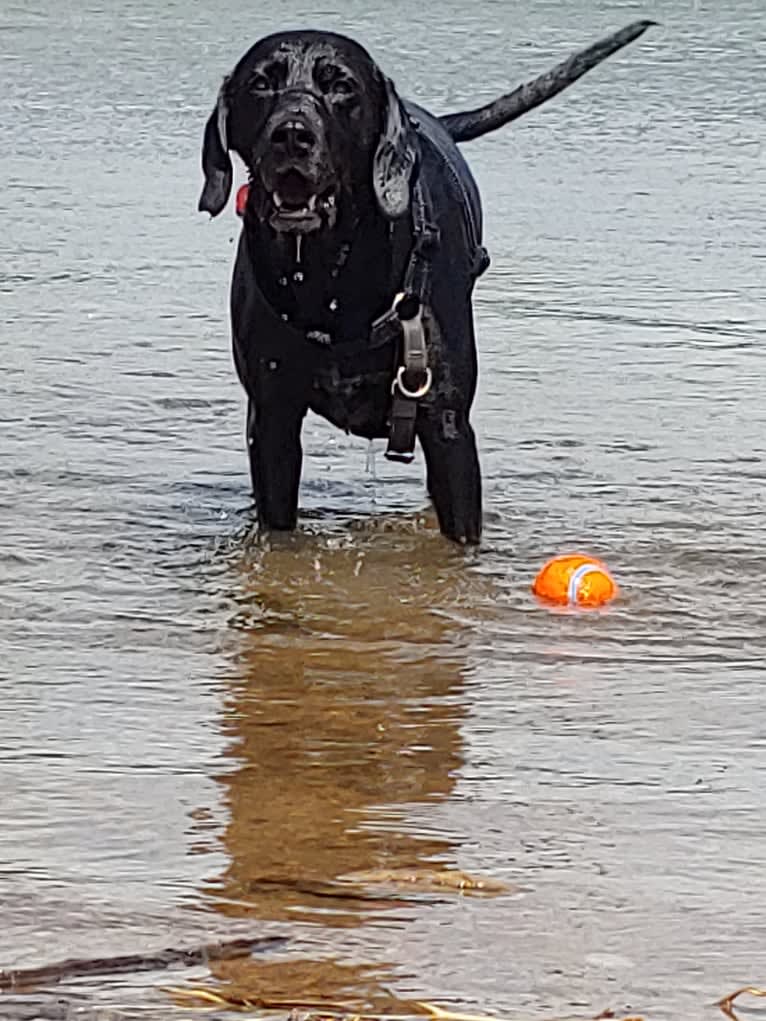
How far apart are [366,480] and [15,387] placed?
50.0 inches

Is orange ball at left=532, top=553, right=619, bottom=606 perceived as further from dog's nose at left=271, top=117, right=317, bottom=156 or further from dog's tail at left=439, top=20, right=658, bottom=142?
dog's tail at left=439, top=20, right=658, bottom=142

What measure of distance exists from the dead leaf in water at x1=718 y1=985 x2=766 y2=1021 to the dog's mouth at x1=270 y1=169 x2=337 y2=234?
2389 millimetres

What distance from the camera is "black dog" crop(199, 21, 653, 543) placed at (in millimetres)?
5230

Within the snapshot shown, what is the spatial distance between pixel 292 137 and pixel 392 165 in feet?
0.98

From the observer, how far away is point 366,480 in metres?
6.57

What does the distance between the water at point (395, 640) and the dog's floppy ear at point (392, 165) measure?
87 centimetres

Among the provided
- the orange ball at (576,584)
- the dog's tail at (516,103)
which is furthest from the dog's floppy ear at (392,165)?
the dog's tail at (516,103)

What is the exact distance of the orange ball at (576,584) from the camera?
17.5 ft

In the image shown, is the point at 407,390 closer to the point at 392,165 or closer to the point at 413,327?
the point at 413,327

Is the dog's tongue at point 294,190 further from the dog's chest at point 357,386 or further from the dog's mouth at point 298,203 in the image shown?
the dog's chest at point 357,386

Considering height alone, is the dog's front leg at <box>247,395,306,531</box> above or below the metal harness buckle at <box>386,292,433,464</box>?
below

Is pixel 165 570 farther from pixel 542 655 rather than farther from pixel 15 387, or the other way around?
pixel 15 387

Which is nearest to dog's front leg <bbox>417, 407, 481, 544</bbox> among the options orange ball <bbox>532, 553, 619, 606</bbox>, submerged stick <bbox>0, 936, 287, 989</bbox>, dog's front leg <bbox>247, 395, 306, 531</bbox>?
dog's front leg <bbox>247, 395, 306, 531</bbox>

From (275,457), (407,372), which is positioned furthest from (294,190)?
(275,457)
